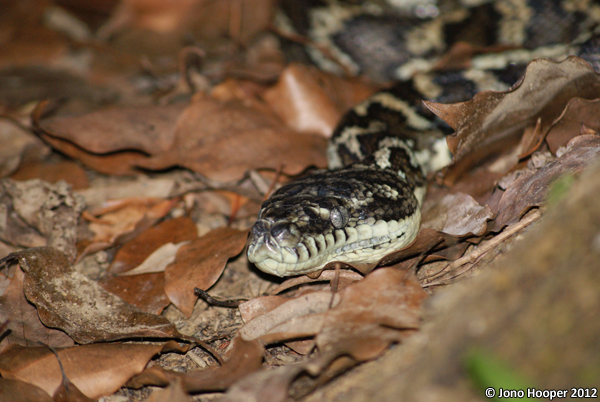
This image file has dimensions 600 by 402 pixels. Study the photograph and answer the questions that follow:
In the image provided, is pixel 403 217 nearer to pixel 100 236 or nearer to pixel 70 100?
pixel 100 236

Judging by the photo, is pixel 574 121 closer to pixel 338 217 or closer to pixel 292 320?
pixel 338 217

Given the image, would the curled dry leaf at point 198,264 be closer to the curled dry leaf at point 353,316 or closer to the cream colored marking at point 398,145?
the curled dry leaf at point 353,316

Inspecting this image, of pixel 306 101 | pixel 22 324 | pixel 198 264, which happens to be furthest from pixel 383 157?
pixel 22 324

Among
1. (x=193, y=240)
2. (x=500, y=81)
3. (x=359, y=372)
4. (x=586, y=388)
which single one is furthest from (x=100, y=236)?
(x=500, y=81)

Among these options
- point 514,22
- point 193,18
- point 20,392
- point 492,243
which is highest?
point 514,22

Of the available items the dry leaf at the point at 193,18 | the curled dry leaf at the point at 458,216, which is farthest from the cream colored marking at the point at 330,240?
the dry leaf at the point at 193,18

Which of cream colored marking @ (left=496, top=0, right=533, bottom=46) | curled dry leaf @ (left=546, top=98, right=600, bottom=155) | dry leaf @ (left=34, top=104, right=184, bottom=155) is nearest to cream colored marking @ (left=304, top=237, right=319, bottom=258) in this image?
curled dry leaf @ (left=546, top=98, right=600, bottom=155)
